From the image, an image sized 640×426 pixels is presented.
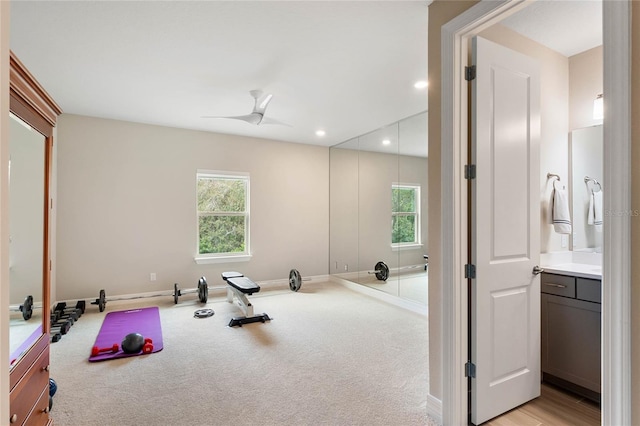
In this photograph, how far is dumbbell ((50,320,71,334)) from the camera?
11.4 ft

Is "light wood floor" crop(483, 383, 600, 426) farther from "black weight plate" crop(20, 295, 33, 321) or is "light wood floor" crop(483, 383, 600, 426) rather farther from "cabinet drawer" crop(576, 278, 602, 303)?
"black weight plate" crop(20, 295, 33, 321)

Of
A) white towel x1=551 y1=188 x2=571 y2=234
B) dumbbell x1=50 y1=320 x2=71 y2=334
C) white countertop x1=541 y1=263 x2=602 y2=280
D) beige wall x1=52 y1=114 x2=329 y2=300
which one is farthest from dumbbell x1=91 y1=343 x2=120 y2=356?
white towel x1=551 y1=188 x2=571 y2=234

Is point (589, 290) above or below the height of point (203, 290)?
above

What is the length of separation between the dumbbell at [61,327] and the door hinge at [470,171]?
165 inches

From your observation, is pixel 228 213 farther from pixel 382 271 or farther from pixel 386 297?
pixel 386 297

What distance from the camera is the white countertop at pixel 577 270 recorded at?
222 centimetres

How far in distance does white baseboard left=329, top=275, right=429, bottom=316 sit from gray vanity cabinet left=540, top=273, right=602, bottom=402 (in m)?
1.59

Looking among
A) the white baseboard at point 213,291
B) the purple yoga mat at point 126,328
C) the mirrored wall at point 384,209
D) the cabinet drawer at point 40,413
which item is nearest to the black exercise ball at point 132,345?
the purple yoga mat at point 126,328

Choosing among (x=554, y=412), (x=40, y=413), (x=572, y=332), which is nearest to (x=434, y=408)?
(x=554, y=412)

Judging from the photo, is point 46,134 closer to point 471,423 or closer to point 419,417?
point 419,417

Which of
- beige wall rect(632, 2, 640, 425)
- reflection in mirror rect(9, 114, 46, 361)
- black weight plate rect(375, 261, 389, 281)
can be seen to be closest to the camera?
beige wall rect(632, 2, 640, 425)

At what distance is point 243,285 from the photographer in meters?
4.06

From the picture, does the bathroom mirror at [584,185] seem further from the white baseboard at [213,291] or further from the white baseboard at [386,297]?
the white baseboard at [213,291]

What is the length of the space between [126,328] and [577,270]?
437 cm
